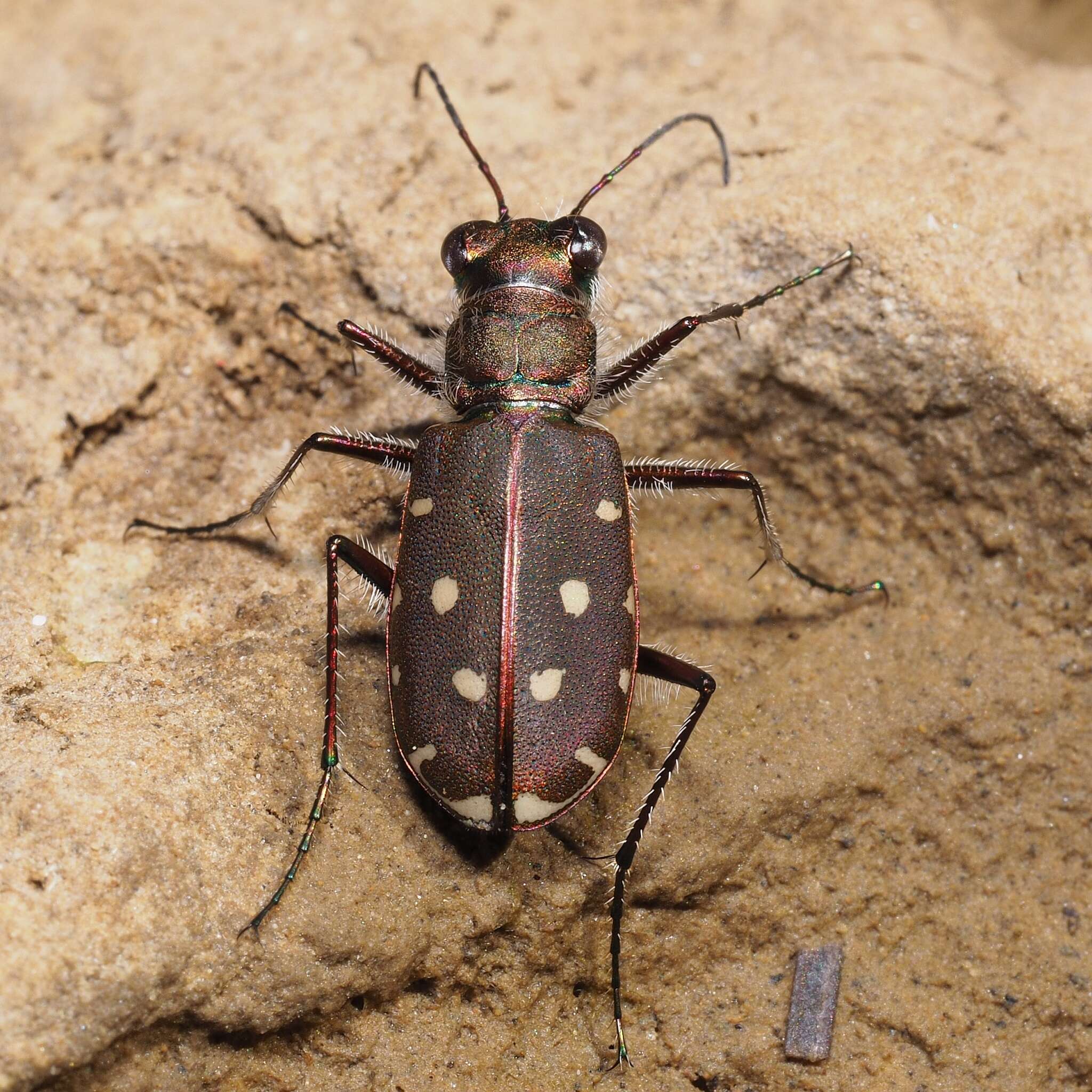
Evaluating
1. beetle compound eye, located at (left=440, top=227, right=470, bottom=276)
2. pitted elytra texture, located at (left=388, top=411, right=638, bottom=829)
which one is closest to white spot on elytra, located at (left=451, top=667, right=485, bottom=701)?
pitted elytra texture, located at (left=388, top=411, right=638, bottom=829)

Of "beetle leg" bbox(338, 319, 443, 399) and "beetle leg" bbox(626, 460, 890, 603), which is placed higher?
"beetle leg" bbox(338, 319, 443, 399)

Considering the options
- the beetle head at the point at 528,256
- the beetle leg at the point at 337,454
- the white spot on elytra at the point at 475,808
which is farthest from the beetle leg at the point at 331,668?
the beetle head at the point at 528,256

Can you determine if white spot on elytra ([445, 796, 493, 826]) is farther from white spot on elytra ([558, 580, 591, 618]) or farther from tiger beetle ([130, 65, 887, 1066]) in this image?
white spot on elytra ([558, 580, 591, 618])

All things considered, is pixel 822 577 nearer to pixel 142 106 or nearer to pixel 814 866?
pixel 814 866

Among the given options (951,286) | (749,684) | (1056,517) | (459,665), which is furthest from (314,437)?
(1056,517)

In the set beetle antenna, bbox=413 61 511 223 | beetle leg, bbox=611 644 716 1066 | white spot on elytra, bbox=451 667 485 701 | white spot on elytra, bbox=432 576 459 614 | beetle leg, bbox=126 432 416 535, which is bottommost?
beetle leg, bbox=611 644 716 1066

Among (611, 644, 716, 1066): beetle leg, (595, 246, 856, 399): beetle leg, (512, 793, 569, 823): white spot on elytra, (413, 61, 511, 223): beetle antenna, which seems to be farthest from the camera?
(413, 61, 511, 223): beetle antenna

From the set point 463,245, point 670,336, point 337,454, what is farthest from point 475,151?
point 337,454
